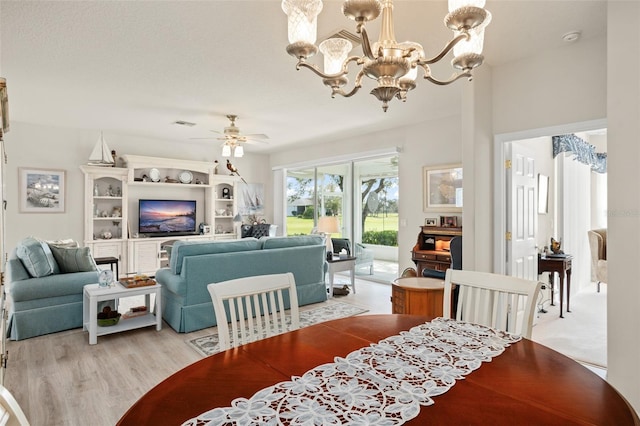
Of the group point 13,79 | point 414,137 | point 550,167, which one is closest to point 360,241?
point 414,137

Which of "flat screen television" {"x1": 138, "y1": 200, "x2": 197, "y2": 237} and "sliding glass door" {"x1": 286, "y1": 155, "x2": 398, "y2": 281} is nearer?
"sliding glass door" {"x1": 286, "y1": 155, "x2": 398, "y2": 281}

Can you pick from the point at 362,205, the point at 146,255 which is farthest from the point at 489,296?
the point at 146,255

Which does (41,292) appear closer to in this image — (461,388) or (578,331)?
(461,388)

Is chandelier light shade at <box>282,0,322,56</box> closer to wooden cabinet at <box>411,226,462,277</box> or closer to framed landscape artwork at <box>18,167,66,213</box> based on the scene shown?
wooden cabinet at <box>411,226,462,277</box>

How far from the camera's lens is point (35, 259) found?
354 cm

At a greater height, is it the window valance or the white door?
the window valance

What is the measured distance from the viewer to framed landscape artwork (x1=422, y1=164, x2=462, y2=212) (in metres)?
5.06

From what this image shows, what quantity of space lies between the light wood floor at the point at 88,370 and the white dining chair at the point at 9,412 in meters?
1.74

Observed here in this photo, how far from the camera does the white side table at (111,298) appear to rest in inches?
129

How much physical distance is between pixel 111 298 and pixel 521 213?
13.6 feet

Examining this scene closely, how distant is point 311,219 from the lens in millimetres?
7883

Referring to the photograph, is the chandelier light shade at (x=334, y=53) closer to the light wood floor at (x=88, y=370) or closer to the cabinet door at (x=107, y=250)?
the light wood floor at (x=88, y=370)

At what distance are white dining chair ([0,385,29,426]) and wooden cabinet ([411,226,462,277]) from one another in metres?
4.43

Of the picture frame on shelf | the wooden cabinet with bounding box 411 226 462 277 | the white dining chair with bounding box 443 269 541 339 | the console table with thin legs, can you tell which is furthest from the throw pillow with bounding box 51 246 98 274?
the console table with thin legs
